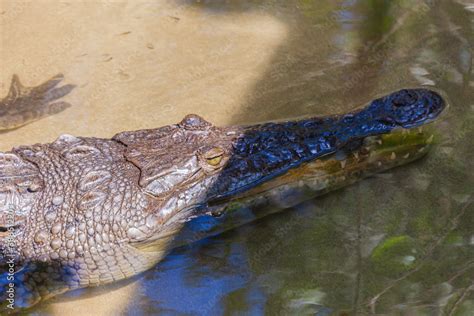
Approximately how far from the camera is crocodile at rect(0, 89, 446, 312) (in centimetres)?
334

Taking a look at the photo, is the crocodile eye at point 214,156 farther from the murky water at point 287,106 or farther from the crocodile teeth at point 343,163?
the crocodile teeth at point 343,163

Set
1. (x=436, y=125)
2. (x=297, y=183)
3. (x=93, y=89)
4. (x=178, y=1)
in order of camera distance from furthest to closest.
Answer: (x=178, y=1), (x=93, y=89), (x=436, y=125), (x=297, y=183)

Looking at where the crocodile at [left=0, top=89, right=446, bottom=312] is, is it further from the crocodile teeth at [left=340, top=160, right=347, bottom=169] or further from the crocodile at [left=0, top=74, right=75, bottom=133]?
the crocodile at [left=0, top=74, right=75, bottom=133]

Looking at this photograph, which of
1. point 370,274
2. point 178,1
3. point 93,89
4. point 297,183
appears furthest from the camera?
point 178,1

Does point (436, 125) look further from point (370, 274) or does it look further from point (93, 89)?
point (93, 89)

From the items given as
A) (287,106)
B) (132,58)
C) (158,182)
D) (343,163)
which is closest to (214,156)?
(158,182)

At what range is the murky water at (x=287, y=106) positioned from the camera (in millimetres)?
3309

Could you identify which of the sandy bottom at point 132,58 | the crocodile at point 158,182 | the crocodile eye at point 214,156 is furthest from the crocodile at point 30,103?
the crocodile eye at point 214,156

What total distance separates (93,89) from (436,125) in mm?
2428

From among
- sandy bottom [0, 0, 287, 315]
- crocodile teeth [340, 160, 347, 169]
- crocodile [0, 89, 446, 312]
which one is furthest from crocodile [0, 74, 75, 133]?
crocodile teeth [340, 160, 347, 169]

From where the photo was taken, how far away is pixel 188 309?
10.9 ft

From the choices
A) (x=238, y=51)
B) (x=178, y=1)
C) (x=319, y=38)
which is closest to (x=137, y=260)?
(x=238, y=51)

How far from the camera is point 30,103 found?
4656 millimetres

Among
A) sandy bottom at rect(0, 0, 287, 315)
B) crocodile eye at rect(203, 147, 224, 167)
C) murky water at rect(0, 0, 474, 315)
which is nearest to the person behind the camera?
murky water at rect(0, 0, 474, 315)
